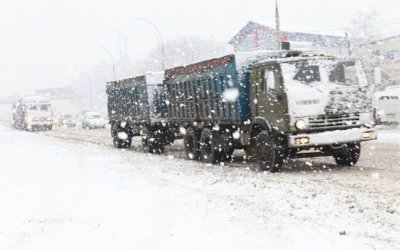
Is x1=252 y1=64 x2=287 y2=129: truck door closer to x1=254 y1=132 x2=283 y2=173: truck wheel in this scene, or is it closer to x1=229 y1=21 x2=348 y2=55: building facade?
x1=254 y1=132 x2=283 y2=173: truck wheel

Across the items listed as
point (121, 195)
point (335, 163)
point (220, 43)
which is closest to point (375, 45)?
point (335, 163)

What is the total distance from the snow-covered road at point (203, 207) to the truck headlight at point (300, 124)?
1.09 m

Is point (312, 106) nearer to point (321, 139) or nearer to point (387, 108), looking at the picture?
point (321, 139)

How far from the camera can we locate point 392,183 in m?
10.7

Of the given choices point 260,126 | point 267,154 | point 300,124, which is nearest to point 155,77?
point 260,126

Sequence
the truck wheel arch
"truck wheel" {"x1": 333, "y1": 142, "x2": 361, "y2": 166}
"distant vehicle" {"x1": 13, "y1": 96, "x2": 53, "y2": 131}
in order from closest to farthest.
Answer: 1. the truck wheel arch
2. "truck wheel" {"x1": 333, "y1": 142, "x2": 361, "y2": 166}
3. "distant vehicle" {"x1": 13, "y1": 96, "x2": 53, "y2": 131}

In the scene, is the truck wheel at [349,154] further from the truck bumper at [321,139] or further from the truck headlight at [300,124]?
the truck headlight at [300,124]

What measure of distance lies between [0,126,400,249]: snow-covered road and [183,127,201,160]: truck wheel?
2.12 meters

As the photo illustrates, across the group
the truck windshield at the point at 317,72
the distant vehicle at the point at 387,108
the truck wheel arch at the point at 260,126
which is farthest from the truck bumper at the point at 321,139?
the distant vehicle at the point at 387,108

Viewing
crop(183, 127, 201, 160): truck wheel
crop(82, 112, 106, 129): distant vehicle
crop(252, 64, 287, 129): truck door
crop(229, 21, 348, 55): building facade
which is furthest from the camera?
crop(229, 21, 348, 55): building facade

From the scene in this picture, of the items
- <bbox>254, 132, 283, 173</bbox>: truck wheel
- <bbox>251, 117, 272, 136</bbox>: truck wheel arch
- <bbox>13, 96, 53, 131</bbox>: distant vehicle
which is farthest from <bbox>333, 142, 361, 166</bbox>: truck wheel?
<bbox>13, 96, 53, 131</bbox>: distant vehicle

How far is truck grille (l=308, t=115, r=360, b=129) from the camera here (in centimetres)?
1220

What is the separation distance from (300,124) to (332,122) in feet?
2.42

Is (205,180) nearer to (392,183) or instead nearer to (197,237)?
(392,183)
